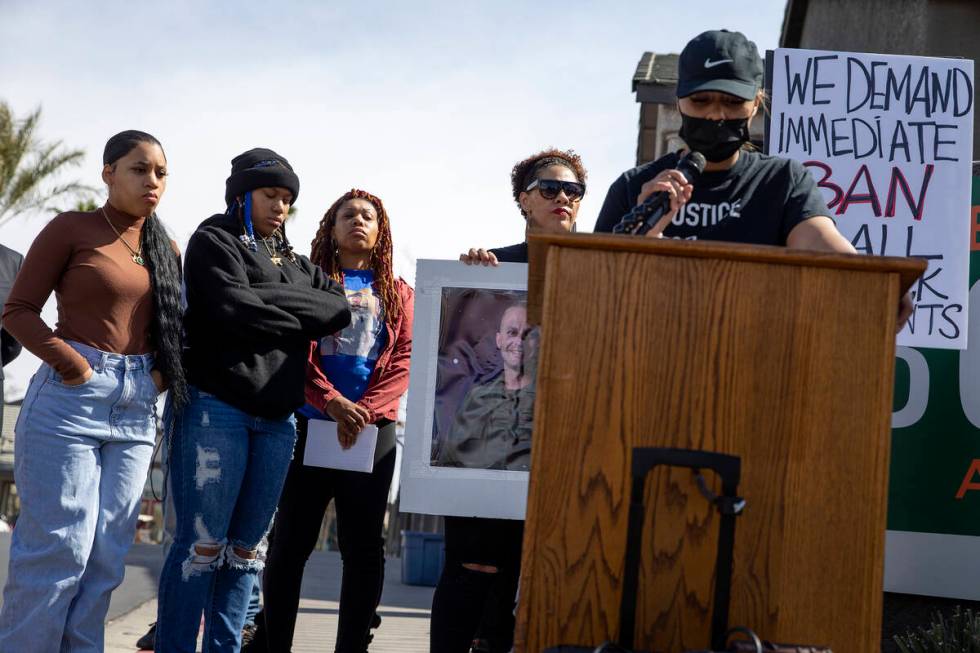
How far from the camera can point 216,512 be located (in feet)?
12.9

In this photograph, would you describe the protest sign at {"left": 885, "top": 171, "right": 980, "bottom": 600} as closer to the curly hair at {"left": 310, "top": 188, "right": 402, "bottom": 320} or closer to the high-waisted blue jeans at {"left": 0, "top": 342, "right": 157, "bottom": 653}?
the curly hair at {"left": 310, "top": 188, "right": 402, "bottom": 320}

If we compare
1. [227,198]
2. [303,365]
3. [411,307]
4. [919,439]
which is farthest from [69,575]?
[919,439]

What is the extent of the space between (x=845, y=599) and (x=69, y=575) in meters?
2.55

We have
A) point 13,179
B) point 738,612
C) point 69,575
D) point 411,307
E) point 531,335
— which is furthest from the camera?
point 13,179

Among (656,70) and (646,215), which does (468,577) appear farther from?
(656,70)

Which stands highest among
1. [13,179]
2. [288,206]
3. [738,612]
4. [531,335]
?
[13,179]

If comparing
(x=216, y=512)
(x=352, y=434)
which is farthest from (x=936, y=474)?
(x=216, y=512)

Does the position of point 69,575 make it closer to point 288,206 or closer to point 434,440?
point 434,440

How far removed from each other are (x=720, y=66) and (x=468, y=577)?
6.66ft

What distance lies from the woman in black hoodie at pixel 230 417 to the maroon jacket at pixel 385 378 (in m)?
0.30

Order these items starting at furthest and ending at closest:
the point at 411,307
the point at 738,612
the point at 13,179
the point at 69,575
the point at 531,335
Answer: the point at 13,179
the point at 411,307
the point at 531,335
the point at 69,575
the point at 738,612

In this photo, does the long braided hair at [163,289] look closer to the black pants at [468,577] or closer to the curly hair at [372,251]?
the curly hair at [372,251]

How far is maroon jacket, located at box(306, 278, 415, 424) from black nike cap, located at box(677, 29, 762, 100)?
6.44 feet

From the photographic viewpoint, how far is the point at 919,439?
5.07 m
